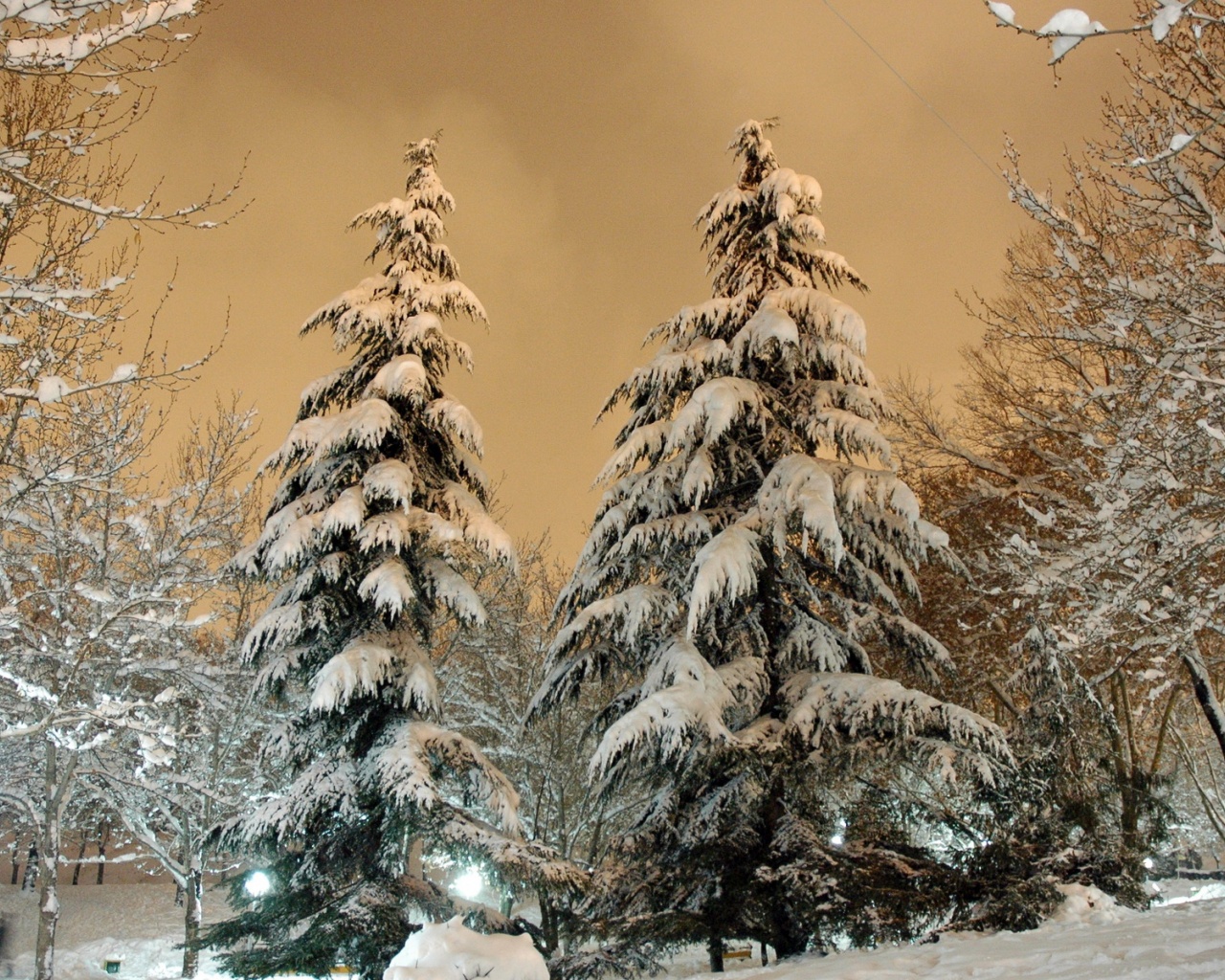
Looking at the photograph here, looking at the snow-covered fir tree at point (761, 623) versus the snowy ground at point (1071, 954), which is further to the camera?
the snow-covered fir tree at point (761, 623)

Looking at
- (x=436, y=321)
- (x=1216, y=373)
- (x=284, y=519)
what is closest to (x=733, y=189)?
(x=436, y=321)

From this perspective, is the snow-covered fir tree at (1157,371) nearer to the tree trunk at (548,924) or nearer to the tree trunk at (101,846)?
the tree trunk at (548,924)

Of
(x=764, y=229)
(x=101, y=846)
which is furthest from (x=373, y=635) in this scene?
(x=101, y=846)

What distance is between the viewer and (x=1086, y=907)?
27.8 feet

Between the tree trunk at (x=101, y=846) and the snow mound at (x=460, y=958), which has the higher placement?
the snow mound at (x=460, y=958)

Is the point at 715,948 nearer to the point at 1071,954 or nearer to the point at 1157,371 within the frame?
the point at 1071,954

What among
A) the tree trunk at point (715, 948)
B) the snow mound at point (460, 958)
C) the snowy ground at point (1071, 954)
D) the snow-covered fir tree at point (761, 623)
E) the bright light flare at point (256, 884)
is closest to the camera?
the snowy ground at point (1071, 954)

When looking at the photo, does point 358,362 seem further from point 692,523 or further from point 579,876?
point 579,876

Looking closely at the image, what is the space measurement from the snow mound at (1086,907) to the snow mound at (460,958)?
18.1 feet

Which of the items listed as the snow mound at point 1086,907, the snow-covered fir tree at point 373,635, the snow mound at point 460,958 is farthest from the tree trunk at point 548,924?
the snow mound at point 1086,907

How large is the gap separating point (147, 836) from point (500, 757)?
304 inches

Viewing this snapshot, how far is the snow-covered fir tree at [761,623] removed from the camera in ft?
29.1

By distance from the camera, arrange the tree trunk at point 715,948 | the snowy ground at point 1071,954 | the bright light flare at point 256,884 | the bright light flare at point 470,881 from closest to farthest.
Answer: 1. the snowy ground at point 1071,954
2. the tree trunk at point 715,948
3. the bright light flare at point 256,884
4. the bright light flare at point 470,881

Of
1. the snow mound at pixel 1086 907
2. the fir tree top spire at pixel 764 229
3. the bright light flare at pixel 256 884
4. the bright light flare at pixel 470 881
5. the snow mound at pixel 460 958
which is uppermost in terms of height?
the fir tree top spire at pixel 764 229
